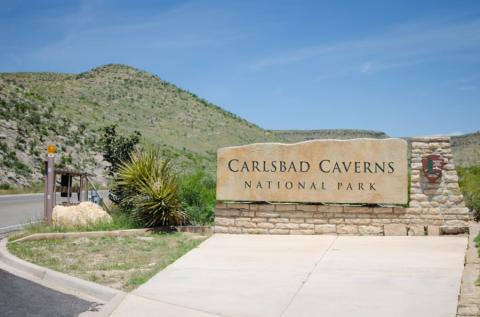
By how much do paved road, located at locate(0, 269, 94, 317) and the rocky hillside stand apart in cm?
A: 2797

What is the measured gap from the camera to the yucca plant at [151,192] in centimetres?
1484

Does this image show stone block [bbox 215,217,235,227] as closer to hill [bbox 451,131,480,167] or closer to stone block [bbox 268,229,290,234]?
stone block [bbox 268,229,290,234]

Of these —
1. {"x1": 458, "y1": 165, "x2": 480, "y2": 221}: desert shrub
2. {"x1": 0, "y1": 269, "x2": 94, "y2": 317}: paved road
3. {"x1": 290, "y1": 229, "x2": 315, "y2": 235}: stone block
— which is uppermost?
{"x1": 458, "y1": 165, "x2": 480, "y2": 221}: desert shrub

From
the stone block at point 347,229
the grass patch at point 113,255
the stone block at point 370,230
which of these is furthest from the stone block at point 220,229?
the stone block at point 370,230

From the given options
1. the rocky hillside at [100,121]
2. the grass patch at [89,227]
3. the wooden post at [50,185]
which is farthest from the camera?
the rocky hillside at [100,121]

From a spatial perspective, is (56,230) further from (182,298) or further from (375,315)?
(375,315)

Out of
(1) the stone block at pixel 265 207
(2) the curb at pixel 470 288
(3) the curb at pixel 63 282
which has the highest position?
(1) the stone block at pixel 265 207

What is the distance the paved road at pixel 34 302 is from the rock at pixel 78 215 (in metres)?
5.74

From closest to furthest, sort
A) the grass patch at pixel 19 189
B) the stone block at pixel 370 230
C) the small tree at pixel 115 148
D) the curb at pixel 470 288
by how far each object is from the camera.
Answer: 1. the curb at pixel 470 288
2. the stone block at pixel 370 230
3. the small tree at pixel 115 148
4. the grass patch at pixel 19 189

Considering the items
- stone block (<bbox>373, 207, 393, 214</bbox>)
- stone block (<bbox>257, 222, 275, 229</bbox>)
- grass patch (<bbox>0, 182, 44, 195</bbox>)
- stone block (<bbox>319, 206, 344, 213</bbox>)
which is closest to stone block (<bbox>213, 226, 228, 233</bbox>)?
stone block (<bbox>257, 222, 275, 229</bbox>)

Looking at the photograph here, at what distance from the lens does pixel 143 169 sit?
15516mm

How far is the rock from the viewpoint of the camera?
1532 cm

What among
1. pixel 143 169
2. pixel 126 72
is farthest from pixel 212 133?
pixel 143 169

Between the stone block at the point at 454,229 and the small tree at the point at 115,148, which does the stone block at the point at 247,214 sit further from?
the small tree at the point at 115,148
